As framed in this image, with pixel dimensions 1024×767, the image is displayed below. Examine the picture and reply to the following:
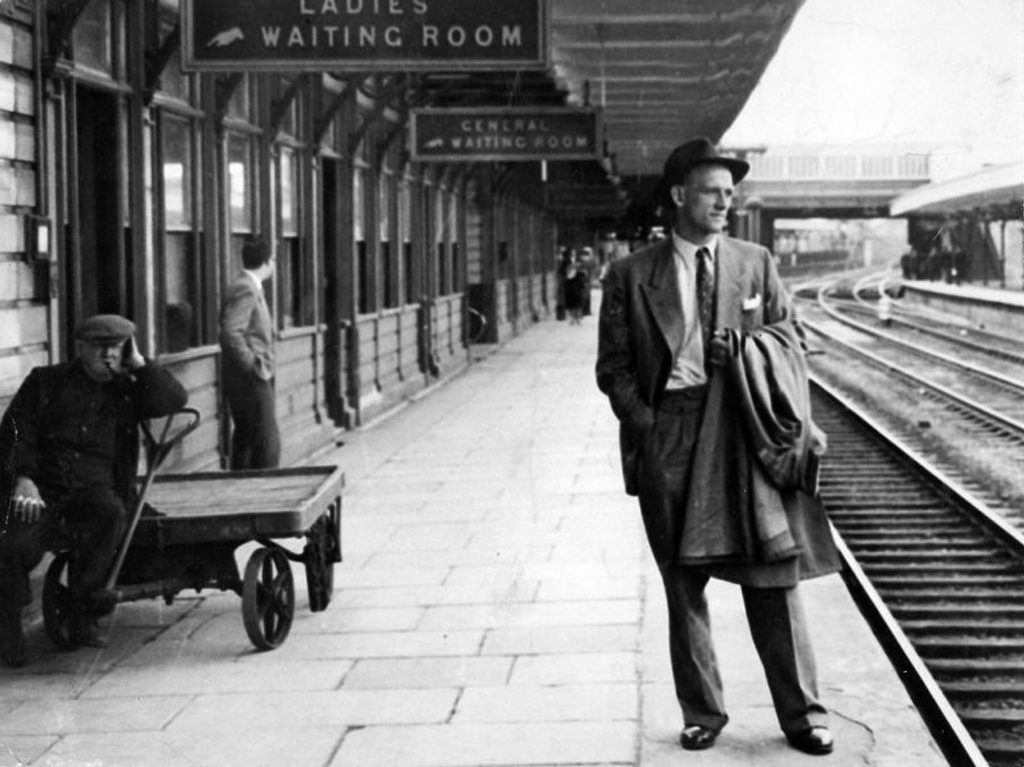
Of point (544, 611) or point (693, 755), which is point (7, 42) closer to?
point (544, 611)

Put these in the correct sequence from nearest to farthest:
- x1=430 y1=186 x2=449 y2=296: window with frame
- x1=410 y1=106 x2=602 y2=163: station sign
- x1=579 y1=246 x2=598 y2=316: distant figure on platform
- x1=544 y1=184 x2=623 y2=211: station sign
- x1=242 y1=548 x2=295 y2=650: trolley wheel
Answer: x1=242 y1=548 x2=295 y2=650: trolley wheel → x1=410 y1=106 x2=602 y2=163: station sign → x1=430 y1=186 x2=449 y2=296: window with frame → x1=544 y1=184 x2=623 y2=211: station sign → x1=579 y1=246 x2=598 y2=316: distant figure on platform

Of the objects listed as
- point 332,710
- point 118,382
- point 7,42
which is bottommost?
point 332,710

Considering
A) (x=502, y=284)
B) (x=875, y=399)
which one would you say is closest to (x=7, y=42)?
(x=875, y=399)

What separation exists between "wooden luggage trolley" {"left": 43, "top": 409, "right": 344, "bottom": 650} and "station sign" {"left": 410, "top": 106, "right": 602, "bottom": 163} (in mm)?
7321

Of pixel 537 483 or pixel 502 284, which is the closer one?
pixel 537 483

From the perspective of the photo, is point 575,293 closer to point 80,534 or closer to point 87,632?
point 87,632

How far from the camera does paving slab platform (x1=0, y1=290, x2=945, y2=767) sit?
5168 millimetres

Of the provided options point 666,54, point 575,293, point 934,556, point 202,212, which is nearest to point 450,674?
point 934,556

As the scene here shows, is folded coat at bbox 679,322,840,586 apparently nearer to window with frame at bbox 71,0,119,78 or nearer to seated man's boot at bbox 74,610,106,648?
seated man's boot at bbox 74,610,106,648

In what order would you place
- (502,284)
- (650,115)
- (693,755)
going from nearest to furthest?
(693,755), (650,115), (502,284)

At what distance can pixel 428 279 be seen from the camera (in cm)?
2103

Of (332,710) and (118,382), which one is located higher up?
(118,382)

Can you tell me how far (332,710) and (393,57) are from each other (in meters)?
3.64

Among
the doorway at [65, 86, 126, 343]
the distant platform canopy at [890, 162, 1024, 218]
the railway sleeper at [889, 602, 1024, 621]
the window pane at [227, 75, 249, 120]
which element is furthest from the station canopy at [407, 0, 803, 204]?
the distant platform canopy at [890, 162, 1024, 218]
